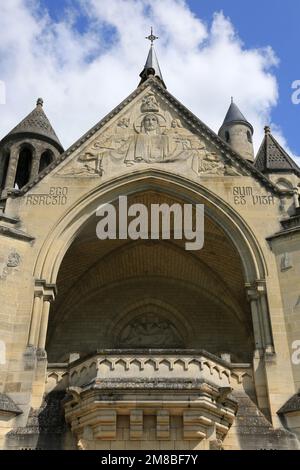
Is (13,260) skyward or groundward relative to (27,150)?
groundward

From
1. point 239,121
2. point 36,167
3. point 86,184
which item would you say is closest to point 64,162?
point 86,184

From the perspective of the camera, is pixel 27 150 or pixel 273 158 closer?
pixel 273 158

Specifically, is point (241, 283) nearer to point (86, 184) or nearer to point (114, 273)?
point (114, 273)

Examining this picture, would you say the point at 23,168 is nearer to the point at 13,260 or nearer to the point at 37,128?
the point at 37,128

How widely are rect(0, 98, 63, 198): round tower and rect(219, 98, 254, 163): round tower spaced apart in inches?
346

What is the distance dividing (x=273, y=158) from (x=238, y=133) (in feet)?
24.3

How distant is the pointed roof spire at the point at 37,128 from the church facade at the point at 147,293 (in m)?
0.05

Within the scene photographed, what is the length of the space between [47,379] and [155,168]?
6.34m

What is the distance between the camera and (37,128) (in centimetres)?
1808

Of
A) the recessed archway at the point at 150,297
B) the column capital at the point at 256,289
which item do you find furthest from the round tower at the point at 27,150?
the column capital at the point at 256,289

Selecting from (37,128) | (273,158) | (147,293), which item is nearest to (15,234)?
(147,293)

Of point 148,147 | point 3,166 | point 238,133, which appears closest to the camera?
point 148,147

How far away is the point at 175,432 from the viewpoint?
10.0m

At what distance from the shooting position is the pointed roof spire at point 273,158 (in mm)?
16781
